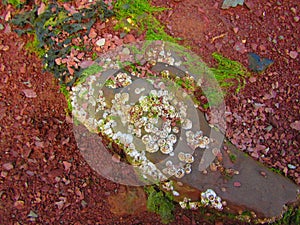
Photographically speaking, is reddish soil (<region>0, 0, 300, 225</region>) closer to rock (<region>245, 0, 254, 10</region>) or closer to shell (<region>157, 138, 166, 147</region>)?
rock (<region>245, 0, 254, 10</region>)

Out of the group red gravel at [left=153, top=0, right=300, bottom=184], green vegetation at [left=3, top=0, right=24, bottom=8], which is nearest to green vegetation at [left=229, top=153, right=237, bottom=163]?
red gravel at [left=153, top=0, right=300, bottom=184]

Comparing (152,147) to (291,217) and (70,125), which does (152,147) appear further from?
(291,217)

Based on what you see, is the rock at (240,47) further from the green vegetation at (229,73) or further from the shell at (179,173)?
the shell at (179,173)

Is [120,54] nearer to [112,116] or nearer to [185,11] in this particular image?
[112,116]

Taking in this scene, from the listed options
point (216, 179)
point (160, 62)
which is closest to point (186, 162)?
point (216, 179)

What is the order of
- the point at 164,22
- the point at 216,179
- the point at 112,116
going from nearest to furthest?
1. the point at 216,179
2. the point at 112,116
3. the point at 164,22

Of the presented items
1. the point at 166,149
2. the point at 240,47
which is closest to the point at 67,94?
the point at 166,149

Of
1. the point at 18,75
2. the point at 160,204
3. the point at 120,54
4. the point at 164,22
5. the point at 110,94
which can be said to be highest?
the point at 164,22

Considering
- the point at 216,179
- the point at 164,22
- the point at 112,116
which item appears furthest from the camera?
the point at 164,22

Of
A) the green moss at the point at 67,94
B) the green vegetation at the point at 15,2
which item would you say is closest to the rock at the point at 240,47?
the green moss at the point at 67,94
